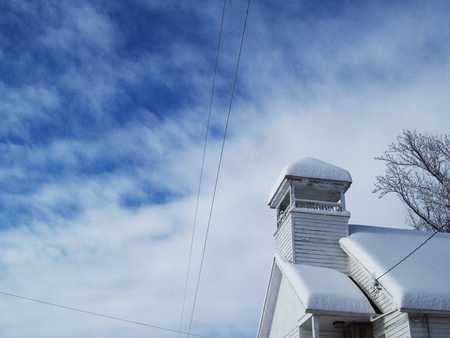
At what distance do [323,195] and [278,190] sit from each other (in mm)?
1864

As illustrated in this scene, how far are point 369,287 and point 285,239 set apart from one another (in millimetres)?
4152

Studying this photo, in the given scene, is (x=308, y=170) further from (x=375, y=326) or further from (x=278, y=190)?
(x=375, y=326)

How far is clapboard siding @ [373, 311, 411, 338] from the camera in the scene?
11617 mm

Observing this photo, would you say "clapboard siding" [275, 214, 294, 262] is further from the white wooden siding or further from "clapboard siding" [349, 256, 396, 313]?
"clapboard siding" [349, 256, 396, 313]

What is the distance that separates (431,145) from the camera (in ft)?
87.5

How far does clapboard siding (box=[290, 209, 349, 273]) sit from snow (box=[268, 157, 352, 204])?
142cm

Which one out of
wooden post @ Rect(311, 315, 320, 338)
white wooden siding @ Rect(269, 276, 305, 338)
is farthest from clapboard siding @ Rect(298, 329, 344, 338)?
wooden post @ Rect(311, 315, 320, 338)

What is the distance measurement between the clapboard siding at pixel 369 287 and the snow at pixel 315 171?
3.24m

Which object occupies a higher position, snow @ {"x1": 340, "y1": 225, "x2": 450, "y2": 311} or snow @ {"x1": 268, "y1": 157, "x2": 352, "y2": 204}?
snow @ {"x1": 268, "y1": 157, "x2": 352, "y2": 204}

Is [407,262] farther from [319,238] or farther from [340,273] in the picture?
[319,238]

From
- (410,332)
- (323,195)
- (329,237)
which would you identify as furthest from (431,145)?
(410,332)

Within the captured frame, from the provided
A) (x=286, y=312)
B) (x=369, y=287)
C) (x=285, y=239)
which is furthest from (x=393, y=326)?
(x=285, y=239)

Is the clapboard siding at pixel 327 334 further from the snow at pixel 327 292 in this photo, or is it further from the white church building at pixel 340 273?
the snow at pixel 327 292

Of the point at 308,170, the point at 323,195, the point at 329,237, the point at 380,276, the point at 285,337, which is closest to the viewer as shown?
the point at 380,276
